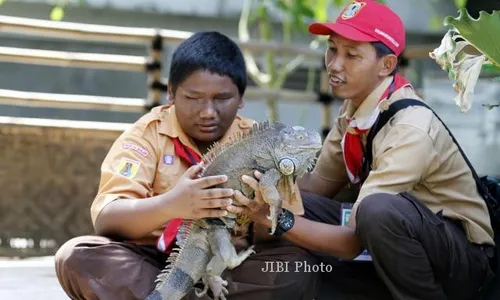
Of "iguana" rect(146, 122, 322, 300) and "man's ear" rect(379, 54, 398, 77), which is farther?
"man's ear" rect(379, 54, 398, 77)

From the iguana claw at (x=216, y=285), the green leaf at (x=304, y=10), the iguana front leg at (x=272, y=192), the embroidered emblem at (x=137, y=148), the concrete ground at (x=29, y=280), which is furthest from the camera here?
the green leaf at (x=304, y=10)

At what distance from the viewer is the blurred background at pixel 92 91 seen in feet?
19.8

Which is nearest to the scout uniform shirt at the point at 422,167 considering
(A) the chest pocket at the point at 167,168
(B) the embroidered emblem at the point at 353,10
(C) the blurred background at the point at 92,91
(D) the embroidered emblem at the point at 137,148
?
(B) the embroidered emblem at the point at 353,10

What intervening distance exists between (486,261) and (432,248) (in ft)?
0.92

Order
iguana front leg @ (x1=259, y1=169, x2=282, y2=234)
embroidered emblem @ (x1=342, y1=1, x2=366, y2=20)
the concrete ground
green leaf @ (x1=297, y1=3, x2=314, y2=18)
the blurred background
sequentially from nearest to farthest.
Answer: iguana front leg @ (x1=259, y1=169, x2=282, y2=234)
embroidered emblem @ (x1=342, y1=1, x2=366, y2=20)
the concrete ground
the blurred background
green leaf @ (x1=297, y1=3, x2=314, y2=18)

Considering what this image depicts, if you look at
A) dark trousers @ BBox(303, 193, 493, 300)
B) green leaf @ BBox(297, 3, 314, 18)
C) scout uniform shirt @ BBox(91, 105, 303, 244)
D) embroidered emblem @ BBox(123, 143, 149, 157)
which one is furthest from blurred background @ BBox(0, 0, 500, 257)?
dark trousers @ BBox(303, 193, 493, 300)

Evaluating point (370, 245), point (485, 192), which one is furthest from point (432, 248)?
point (485, 192)

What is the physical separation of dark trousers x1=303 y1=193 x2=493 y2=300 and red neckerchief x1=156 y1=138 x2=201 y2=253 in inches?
24.1

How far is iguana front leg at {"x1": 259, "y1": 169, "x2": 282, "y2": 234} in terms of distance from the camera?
2463 millimetres

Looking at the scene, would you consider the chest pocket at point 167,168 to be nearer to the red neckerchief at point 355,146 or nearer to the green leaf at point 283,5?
the red neckerchief at point 355,146

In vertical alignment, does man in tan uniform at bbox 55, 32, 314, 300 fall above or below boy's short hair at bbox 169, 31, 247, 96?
below

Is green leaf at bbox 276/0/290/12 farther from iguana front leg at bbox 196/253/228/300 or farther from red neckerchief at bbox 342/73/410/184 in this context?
iguana front leg at bbox 196/253/228/300

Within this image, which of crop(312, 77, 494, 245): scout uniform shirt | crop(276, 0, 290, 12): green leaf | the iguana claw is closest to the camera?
the iguana claw

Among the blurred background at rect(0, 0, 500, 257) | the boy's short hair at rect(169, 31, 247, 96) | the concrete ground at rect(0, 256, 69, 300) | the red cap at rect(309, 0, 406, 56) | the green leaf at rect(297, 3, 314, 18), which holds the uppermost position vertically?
the red cap at rect(309, 0, 406, 56)
